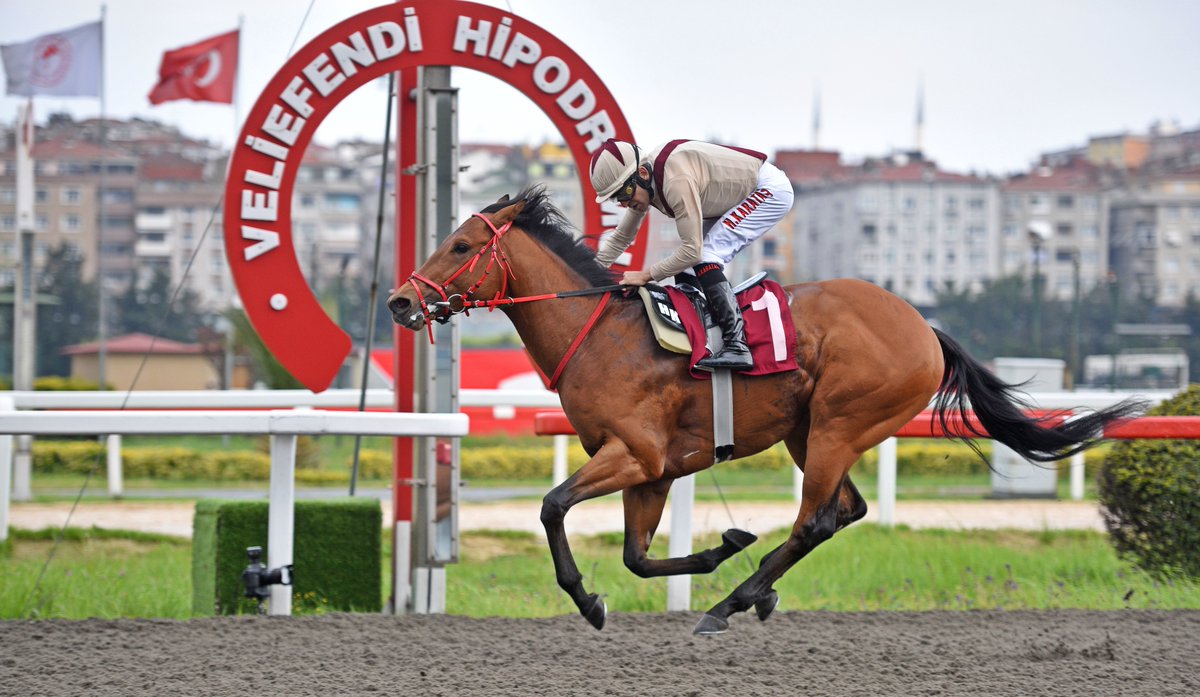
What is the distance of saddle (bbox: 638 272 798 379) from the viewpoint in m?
4.30

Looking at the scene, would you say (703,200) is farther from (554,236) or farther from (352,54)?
(352,54)

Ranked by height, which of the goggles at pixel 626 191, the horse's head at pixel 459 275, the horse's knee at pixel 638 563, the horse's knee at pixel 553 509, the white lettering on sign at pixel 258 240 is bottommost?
the horse's knee at pixel 638 563

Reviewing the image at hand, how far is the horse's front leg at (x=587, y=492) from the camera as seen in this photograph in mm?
4070

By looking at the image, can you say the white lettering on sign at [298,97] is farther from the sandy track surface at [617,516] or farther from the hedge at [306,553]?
the sandy track surface at [617,516]

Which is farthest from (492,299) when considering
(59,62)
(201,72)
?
(59,62)

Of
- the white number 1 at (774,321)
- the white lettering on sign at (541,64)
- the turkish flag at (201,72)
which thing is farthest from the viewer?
the turkish flag at (201,72)

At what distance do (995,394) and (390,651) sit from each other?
2.50m

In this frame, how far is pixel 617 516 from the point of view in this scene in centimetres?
1024

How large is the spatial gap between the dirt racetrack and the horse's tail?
2.52ft

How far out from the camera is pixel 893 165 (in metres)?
43.2

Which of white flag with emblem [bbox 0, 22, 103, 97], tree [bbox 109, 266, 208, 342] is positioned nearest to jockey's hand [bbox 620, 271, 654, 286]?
white flag with emblem [bbox 0, 22, 103, 97]

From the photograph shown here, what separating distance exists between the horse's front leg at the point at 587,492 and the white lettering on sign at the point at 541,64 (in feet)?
7.12

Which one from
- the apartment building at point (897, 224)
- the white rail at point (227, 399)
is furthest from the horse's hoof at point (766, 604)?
the apartment building at point (897, 224)

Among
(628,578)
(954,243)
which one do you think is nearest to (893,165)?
(954,243)
